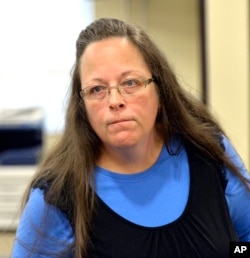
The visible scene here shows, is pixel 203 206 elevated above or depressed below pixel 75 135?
below

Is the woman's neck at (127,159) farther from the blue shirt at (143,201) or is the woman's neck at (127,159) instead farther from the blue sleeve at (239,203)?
the blue sleeve at (239,203)

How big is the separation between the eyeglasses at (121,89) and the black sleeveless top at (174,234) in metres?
0.22

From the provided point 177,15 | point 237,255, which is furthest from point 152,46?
point 177,15

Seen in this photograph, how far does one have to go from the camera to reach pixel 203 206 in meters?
1.09

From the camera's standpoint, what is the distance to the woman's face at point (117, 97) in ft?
3.35

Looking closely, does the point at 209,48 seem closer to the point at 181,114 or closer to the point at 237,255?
the point at 181,114

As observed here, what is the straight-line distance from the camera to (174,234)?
40.9 inches

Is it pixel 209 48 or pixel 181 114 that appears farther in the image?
pixel 209 48

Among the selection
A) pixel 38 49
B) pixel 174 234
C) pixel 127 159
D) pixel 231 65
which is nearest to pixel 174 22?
pixel 231 65

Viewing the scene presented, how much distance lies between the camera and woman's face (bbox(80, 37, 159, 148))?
1022mm

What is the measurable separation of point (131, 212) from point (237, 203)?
0.26m

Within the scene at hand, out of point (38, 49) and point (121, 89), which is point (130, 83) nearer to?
point (121, 89)

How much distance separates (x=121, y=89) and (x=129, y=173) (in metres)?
0.21

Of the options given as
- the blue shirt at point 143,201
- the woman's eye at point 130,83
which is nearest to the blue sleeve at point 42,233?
the blue shirt at point 143,201
